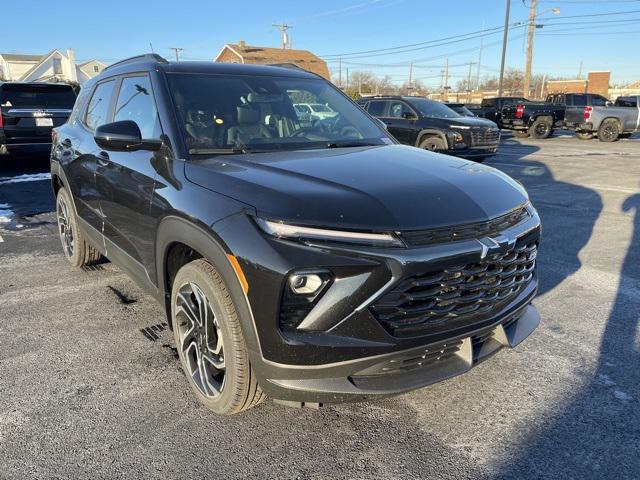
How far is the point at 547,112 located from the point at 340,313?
2301 cm

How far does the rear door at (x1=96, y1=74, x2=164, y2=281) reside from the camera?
303 cm

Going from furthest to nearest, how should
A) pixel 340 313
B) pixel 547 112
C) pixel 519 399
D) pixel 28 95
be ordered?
pixel 547 112 < pixel 28 95 < pixel 519 399 < pixel 340 313

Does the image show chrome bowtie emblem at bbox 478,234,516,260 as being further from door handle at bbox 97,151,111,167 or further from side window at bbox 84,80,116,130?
side window at bbox 84,80,116,130

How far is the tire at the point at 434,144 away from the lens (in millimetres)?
11634

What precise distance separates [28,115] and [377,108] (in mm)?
8272

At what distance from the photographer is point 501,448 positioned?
7.98 ft

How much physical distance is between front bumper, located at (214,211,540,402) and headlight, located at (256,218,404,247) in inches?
1.2

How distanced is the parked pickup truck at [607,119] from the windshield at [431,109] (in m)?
10.6

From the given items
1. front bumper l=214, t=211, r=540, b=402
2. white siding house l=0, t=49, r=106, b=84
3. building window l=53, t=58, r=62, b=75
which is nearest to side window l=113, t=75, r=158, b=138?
front bumper l=214, t=211, r=540, b=402

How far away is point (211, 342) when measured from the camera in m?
2.61

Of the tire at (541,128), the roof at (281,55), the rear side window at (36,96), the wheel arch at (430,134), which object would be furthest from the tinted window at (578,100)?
the roof at (281,55)

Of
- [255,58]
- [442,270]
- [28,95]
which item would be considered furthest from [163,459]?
[255,58]

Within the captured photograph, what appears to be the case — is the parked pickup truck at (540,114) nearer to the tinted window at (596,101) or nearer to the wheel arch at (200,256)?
the tinted window at (596,101)

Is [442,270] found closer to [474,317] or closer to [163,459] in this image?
[474,317]
